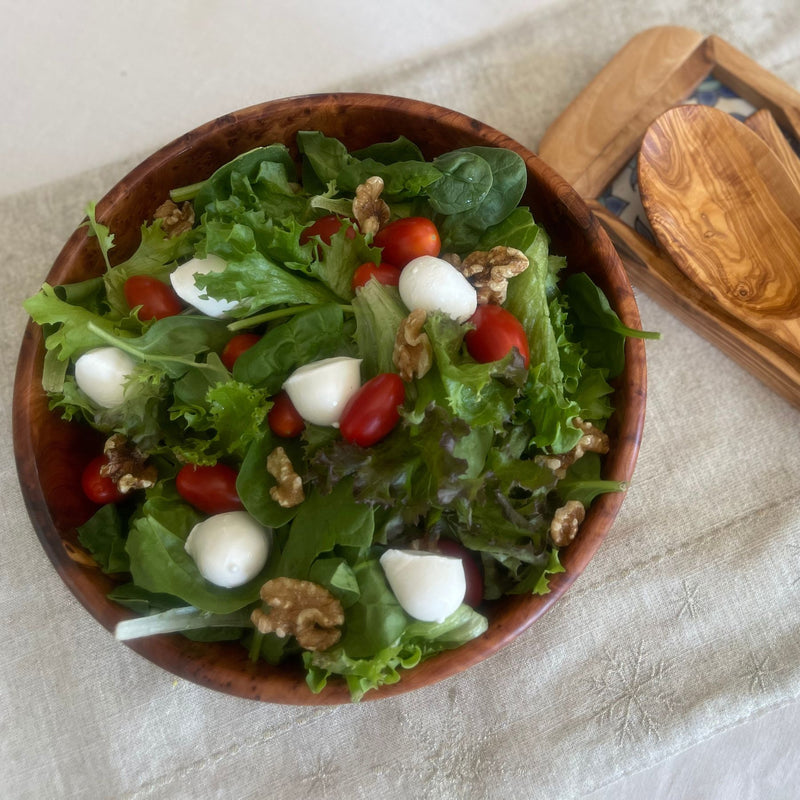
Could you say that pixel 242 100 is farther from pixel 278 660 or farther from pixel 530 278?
pixel 278 660

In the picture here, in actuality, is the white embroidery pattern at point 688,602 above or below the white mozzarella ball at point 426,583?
below

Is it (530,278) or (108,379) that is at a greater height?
(530,278)

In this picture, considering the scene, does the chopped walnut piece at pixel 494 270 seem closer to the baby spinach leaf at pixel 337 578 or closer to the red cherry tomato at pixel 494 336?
the red cherry tomato at pixel 494 336

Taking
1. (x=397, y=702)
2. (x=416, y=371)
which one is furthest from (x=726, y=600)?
(x=416, y=371)

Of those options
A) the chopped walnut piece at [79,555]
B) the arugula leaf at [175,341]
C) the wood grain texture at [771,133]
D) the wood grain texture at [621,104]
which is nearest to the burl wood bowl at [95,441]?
the chopped walnut piece at [79,555]

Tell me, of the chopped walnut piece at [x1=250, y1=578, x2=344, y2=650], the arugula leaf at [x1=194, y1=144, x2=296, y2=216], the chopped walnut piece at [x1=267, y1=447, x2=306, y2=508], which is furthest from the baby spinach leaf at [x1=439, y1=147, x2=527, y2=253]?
the chopped walnut piece at [x1=250, y1=578, x2=344, y2=650]

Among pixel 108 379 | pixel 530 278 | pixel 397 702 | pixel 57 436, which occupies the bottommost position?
pixel 397 702
